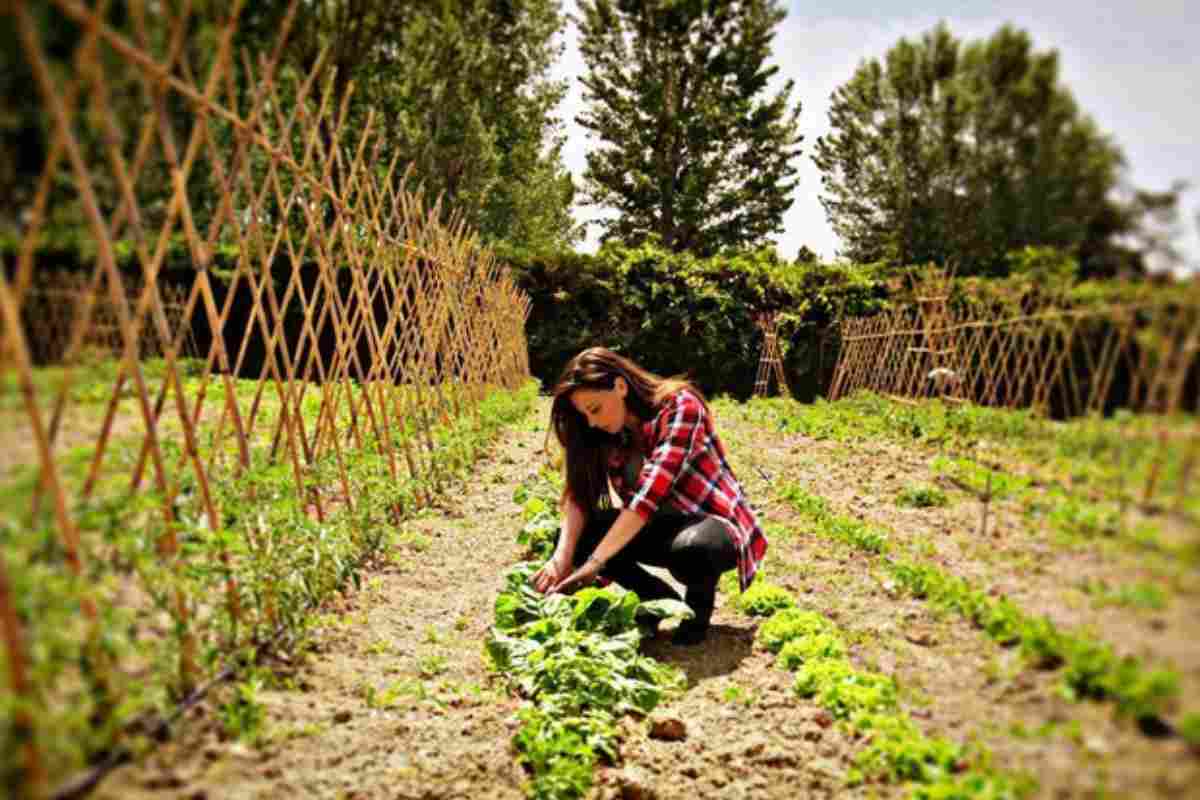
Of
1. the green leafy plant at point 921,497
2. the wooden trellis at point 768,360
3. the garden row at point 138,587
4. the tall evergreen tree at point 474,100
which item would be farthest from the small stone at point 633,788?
the wooden trellis at point 768,360

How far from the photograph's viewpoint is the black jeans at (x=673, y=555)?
3572 mm

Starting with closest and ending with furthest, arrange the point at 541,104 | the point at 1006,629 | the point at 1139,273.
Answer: the point at 1139,273
the point at 1006,629
the point at 541,104

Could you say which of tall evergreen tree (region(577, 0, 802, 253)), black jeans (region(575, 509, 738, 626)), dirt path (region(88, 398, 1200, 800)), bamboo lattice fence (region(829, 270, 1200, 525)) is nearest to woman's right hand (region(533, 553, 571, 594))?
black jeans (region(575, 509, 738, 626))

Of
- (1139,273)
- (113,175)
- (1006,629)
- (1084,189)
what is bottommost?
(1006,629)

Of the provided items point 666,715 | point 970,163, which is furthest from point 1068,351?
point 666,715

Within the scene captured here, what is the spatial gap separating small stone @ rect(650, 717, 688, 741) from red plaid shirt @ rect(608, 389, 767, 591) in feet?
2.87

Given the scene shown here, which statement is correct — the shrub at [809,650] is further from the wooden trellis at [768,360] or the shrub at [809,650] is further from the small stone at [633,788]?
the wooden trellis at [768,360]

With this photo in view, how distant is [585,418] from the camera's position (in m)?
3.90

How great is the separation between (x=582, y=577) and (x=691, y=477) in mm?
692

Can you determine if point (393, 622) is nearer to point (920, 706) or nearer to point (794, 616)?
point (794, 616)

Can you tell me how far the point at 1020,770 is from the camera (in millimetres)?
1708

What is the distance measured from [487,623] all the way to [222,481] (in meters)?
1.39

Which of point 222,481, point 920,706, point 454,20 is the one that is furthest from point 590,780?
point 454,20

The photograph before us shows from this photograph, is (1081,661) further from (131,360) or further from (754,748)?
(131,360)
